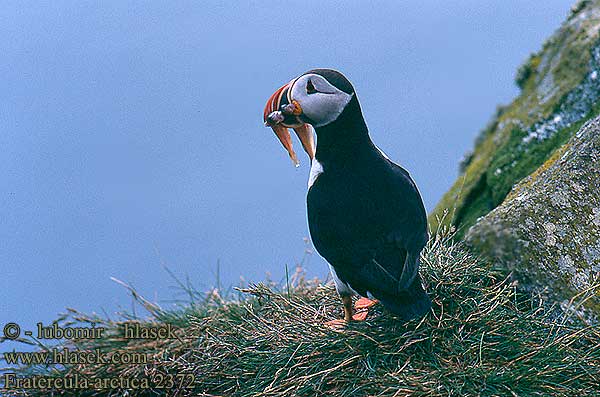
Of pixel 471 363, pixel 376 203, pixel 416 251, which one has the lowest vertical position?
pixel 471 363

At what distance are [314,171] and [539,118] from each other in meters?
3.64

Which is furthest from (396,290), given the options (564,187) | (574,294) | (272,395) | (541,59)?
(541,59)

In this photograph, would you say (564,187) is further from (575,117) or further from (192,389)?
(192,389)

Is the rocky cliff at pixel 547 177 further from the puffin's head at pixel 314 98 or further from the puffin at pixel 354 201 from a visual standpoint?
the puffin's head at pixel 314 98

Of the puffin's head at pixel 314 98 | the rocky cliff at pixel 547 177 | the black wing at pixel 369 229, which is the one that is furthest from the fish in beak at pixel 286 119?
the rocky cliff at pixel 547 177

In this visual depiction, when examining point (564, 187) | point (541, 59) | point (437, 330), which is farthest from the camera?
point (541, 59)

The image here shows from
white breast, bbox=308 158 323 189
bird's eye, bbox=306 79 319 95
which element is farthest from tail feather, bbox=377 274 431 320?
bird's eye, bbox=306 79 319 95

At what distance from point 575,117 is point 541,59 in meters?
1.60

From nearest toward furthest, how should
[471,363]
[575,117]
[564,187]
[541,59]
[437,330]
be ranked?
[471,363], [437,330], [564,187], [575,117], [541,59]

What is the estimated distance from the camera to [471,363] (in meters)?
3.82

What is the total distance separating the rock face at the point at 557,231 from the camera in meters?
4.46

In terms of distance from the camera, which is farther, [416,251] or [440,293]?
[440,293]

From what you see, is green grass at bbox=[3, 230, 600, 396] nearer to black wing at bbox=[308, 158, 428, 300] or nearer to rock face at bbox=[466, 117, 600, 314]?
rock face at bbox=[466, 117, 600, 314]

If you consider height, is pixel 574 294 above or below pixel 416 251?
below
